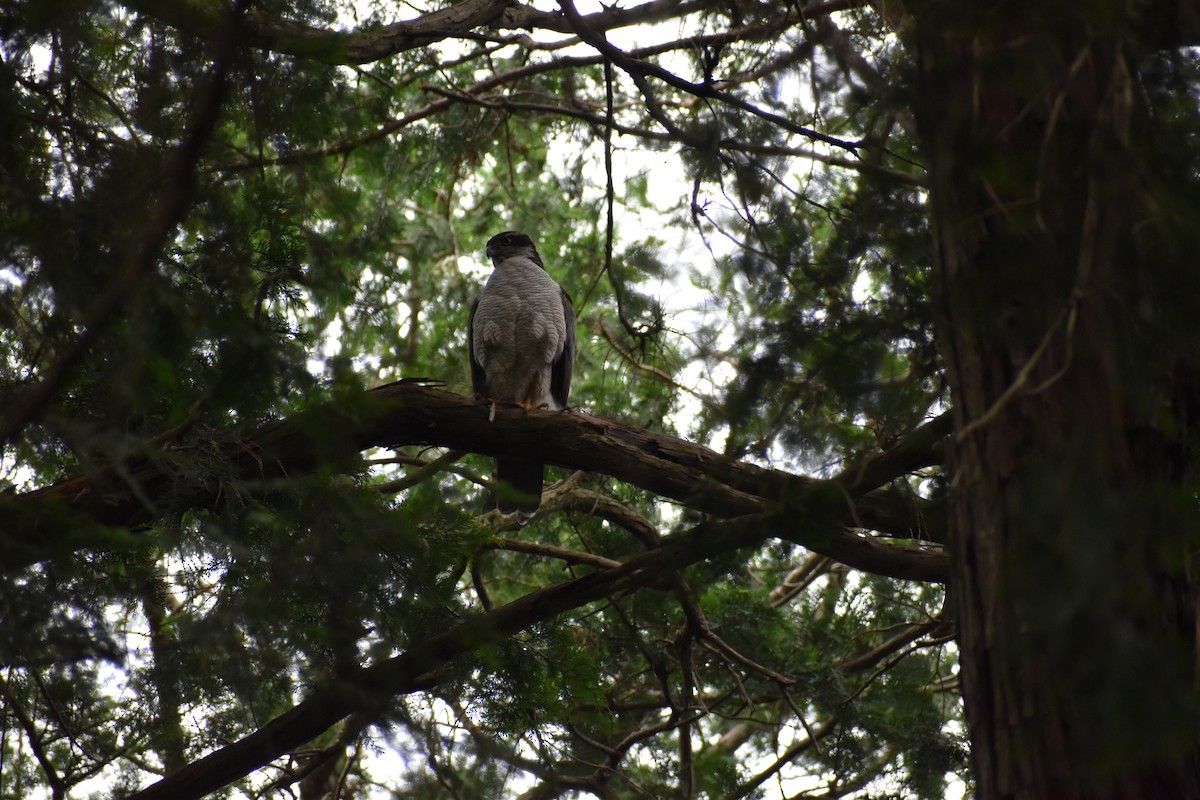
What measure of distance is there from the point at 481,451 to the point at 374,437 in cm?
40

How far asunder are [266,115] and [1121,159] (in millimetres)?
1896

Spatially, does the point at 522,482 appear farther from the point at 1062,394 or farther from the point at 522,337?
the point at 1062,394

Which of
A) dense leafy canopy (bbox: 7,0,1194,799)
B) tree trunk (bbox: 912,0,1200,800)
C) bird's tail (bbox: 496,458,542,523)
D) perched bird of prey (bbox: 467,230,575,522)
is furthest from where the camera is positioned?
perched bird of prey (bbox: 467,230,575,522)

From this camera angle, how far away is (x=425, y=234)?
814cm

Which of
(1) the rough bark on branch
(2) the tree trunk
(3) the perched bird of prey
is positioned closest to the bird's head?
(3) the perched bird of prey

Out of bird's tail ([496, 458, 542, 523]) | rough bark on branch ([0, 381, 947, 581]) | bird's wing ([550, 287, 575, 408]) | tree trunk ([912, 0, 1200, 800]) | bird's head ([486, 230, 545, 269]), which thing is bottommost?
tree trunk ([912, 0, 1200, 800])

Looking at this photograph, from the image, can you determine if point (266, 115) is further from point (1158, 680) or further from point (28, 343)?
point (1158, 680)

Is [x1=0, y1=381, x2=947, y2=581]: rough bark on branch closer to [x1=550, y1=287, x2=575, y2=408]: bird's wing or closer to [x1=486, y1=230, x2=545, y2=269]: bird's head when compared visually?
[x1=550, y1=287, x2=575, y2=408]: bird's wing

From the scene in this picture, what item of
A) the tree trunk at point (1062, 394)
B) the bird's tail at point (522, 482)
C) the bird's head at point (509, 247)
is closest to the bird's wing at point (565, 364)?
the bird's head at point (509, 247)

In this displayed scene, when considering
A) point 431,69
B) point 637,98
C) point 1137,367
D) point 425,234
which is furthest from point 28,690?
point 425,234

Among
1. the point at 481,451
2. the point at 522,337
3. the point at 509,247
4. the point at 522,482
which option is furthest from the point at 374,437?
the point at 509,247

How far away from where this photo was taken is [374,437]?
141 inches

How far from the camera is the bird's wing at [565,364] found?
5.91 metres

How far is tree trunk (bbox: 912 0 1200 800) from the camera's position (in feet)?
4.43
